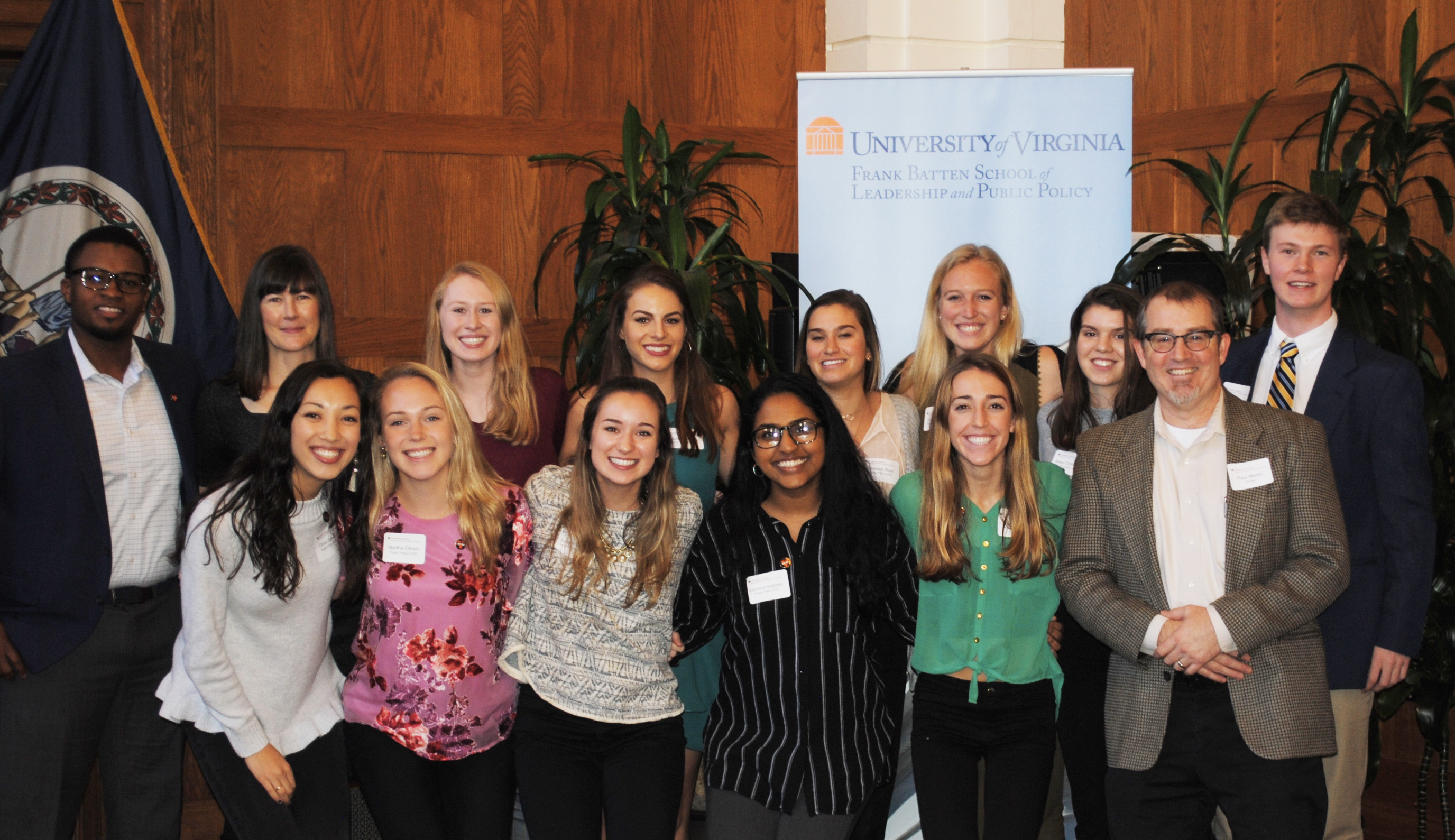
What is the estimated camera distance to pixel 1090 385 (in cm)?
312

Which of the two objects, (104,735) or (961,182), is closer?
(104,735)

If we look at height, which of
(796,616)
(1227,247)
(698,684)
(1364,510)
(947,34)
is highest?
(947,34)

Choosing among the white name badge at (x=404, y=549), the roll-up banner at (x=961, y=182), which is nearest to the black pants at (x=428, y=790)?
the white name badge at (x=404, y=549)

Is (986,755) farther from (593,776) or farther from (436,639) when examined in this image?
(436,639)

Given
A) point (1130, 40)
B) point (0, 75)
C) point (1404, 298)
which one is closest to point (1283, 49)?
point (1130, 40)

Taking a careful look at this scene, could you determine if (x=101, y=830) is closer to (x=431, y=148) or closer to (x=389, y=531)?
(x=389, y=531)

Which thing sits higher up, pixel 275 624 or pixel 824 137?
pixel 824 137

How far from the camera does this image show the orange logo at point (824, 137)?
436 cm

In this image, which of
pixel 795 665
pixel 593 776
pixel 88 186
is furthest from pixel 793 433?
pixel 88 186

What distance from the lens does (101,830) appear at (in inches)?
154

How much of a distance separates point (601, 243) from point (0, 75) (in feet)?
8.04

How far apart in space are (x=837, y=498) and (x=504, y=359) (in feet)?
3.54

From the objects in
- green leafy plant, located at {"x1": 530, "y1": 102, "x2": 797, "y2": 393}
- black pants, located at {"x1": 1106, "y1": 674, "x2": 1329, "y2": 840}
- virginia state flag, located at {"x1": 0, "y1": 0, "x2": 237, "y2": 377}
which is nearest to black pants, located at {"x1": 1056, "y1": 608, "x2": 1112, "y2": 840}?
black pants, located at {"x1": 1106, "y1": 674, "x2": 1329, "y2": 840}

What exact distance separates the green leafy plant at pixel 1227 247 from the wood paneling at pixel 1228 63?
2.22 feet
